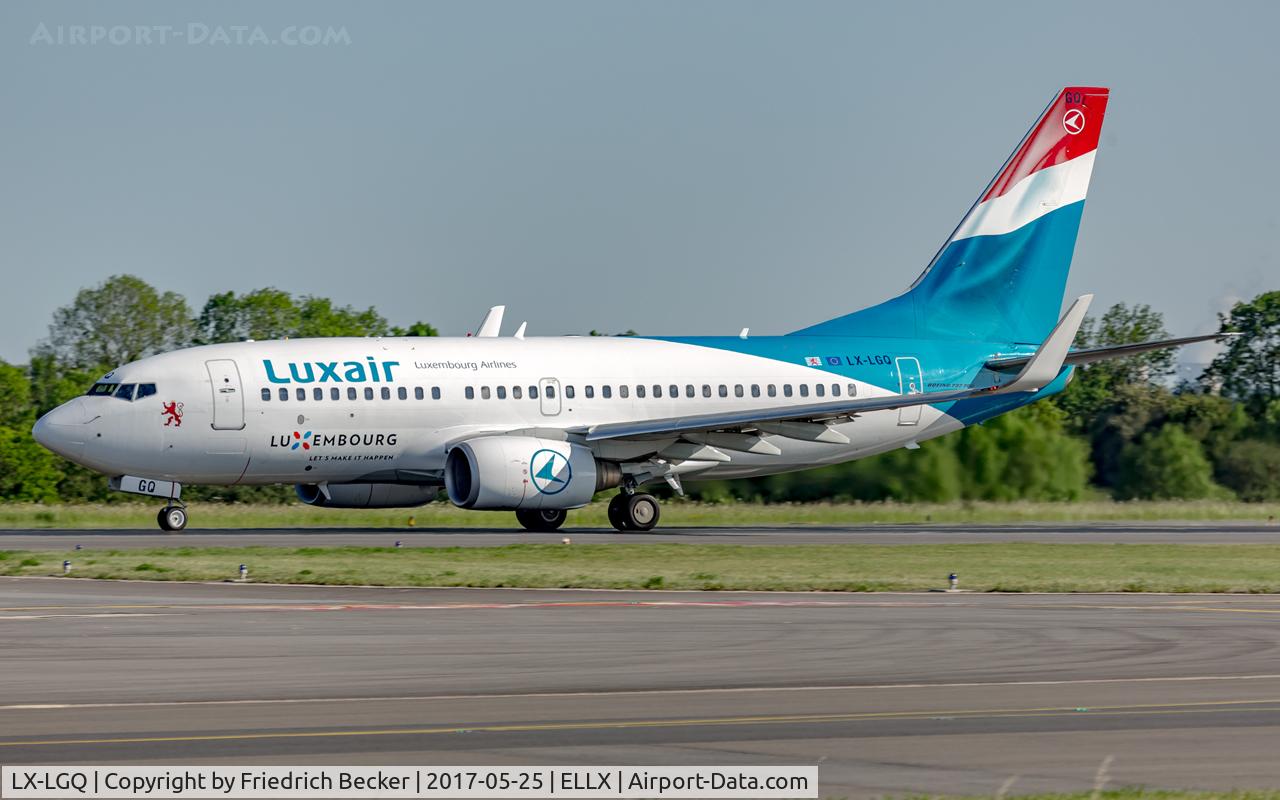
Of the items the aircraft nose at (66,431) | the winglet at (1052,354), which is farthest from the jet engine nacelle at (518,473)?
the winglet at (1052,354)

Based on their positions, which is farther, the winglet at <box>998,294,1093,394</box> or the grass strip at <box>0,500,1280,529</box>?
the grass strip at <box>0,500,1280,529</box>

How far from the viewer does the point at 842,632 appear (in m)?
18.4

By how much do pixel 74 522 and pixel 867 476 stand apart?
1837cm

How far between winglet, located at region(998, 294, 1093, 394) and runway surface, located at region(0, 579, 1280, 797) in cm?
1273

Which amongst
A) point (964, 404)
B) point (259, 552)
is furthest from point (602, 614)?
point (964, 404)

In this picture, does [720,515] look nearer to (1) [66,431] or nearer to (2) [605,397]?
(2) [605,397]

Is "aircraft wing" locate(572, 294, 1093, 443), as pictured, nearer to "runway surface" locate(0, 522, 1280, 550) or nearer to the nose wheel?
"runway surface" locate(0, 522, 1280, 550)

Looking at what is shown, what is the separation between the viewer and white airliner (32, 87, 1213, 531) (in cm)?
3481

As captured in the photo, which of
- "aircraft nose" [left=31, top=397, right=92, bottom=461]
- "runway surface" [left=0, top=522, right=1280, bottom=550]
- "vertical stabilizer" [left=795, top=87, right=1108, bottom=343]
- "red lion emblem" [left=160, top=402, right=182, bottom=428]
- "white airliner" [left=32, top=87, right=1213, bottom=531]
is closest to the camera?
"runway surface" [left=0, top=522, right=1280, bottom=550]

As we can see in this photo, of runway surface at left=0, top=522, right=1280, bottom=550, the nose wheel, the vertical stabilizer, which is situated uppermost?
the vertical stabilizer

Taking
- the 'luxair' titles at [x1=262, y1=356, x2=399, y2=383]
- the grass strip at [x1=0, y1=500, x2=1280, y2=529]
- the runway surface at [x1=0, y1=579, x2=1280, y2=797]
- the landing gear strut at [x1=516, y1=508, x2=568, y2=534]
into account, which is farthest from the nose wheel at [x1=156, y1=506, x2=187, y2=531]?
the runway surface at [x1=0, y1=579, x2=1280, y2=797]

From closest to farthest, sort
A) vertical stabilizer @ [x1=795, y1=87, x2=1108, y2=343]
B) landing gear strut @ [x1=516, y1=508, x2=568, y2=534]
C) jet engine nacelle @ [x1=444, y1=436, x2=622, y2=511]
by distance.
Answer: jet engine nacelle @ [x1=444, y1=436, x2=622, y2=511] → landing gear strut @ [x1=516, y1=508, x2=568, y2=534] → vertical stabilizer @ [x1=795, y1=87, x2=1108, y2=343]

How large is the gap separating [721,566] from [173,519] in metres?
13.3

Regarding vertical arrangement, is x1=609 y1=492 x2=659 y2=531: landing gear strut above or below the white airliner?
below
